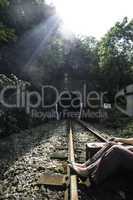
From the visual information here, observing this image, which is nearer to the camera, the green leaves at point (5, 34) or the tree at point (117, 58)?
the green leaves at point (5, 34)

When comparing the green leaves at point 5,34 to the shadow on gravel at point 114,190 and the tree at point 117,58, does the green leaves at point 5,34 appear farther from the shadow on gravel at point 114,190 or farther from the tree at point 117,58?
the tree at point 117,58

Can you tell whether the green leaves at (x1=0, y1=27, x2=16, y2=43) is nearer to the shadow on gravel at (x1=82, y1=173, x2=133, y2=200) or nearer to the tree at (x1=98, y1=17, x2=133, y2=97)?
the shadow on gravel at (x1=82, y1=173, x2=133, y2=200)

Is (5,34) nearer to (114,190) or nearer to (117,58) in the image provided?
(114,190)

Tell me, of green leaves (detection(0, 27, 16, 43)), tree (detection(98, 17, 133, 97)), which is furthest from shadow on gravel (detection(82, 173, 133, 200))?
tree (detection(98, 17, 133, 97))

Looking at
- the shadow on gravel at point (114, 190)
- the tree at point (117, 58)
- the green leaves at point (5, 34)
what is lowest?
the shadow on gravel at point (114, 190)

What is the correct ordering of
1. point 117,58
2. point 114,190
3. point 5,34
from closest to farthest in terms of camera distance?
point 114,190 < point 5,34 < point 117,58

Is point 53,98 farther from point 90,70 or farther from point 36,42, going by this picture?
point 90,70

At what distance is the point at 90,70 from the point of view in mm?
45406

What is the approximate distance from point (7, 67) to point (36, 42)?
147 inches

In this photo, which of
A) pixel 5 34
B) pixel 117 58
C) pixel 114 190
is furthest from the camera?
pixel 117 58

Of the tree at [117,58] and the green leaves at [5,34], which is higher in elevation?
the tree at [117,58]

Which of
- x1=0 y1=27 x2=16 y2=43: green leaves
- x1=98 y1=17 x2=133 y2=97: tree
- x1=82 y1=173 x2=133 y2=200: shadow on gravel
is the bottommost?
x1=82 y1=173 x2=133 y2=200: shadow on gravel

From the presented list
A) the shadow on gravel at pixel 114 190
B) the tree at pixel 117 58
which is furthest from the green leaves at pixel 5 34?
the tree at pixel 117 58

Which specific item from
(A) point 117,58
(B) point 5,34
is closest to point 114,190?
(B) point 5,34
